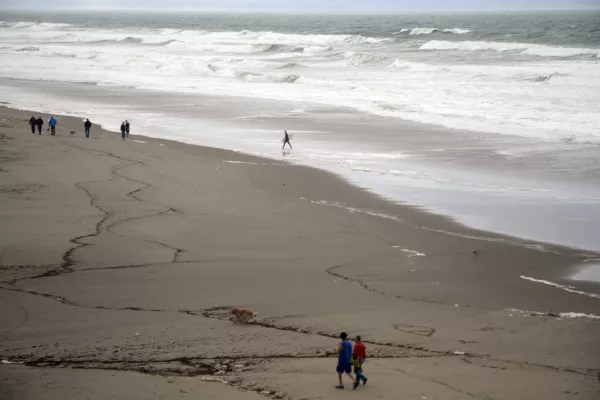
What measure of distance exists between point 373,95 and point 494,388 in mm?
33390

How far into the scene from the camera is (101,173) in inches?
786

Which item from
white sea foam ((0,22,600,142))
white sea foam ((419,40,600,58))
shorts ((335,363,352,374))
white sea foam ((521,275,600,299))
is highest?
white sea foam ((419,40,600,58))

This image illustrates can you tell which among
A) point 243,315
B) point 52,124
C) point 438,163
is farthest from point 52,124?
point 243,315

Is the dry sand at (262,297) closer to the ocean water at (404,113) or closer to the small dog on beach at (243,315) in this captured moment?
the small dog on beach at (243,315)

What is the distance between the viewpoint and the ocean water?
1903 cm

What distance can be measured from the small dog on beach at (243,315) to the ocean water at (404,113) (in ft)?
23.9

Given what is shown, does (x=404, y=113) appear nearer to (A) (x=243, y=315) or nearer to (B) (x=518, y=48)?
(A) (x=243, y=315)

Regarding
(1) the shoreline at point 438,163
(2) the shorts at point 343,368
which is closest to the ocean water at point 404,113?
(1) the shoreline at point 438,163

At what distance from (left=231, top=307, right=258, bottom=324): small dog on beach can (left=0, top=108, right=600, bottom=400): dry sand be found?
125mm

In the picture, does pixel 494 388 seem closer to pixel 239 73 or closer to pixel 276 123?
pixel 276 123

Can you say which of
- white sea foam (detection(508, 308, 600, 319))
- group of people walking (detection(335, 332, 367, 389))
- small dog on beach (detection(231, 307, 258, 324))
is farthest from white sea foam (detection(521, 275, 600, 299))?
group of people walking (detection(335, 332, 367, 389))

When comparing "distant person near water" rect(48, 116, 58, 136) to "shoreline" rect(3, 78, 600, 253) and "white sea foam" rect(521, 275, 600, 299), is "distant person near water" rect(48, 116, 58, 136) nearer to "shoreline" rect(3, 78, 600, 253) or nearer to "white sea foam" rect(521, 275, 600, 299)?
"shoreline" rect(3, 78, 600, 253)

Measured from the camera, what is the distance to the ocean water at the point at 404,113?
62.4 feet

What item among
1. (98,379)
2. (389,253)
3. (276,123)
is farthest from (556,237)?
(276,123)
